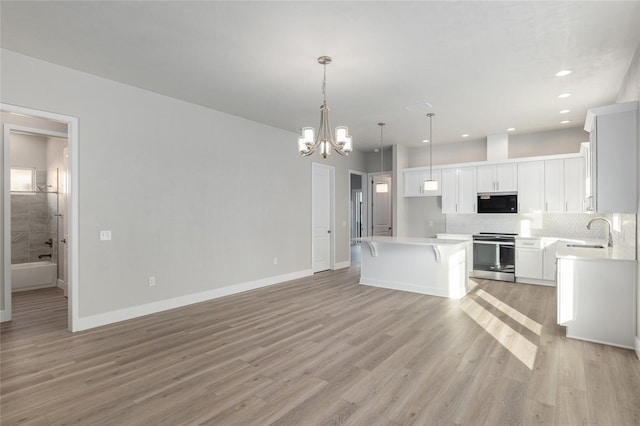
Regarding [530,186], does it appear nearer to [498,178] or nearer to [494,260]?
[498,178]

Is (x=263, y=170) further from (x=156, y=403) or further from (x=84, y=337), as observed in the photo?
(x=156, y=403)

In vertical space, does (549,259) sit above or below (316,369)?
above

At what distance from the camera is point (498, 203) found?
A: 22.6 ft

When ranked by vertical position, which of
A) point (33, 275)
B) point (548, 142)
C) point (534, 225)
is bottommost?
point (33, 275)

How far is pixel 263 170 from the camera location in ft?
20.4

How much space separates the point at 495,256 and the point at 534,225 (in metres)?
1.11

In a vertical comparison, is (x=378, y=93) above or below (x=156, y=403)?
above

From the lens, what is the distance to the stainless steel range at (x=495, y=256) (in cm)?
650

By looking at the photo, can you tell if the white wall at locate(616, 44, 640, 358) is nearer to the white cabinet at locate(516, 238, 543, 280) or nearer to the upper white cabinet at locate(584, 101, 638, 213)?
the upper white cabinet at locate(584, 101, 638, 213)

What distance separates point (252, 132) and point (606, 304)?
5438mm

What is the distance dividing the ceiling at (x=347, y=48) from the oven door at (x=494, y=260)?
8.80 ft

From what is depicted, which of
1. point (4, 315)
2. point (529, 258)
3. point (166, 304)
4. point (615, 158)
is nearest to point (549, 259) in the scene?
point (529, 258)

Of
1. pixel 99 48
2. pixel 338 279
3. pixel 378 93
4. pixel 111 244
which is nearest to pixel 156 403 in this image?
pixel 111 244

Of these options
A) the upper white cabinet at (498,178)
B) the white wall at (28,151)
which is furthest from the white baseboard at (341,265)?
the white wall at (28,151)
